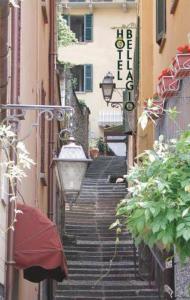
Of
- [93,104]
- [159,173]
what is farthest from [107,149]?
[159,173]

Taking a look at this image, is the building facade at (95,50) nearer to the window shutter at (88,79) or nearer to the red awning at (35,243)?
the window shutter at (88,79)

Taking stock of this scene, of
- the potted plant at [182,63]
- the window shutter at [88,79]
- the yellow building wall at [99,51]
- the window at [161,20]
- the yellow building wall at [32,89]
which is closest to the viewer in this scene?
the potted plant at [182,63]

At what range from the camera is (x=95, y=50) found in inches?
1638

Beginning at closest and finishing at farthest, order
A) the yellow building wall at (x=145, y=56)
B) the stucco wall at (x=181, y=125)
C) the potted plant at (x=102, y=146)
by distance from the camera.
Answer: the stucco wall at (x=181, y=125)
the yellow building wall at (x=145, y=56)
the potted plant at (x=102, y=146)

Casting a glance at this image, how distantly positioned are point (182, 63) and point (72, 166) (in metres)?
1.64

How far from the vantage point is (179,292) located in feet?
30.5

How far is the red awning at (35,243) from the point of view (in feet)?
29.8

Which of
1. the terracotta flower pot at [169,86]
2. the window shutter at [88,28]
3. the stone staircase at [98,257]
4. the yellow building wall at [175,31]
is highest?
the window shutter at [88,28]

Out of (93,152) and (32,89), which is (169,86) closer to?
(32,89)

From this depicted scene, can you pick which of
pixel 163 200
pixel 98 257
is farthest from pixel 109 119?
pixel 163 200

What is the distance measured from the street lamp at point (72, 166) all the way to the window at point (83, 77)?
32.6 m

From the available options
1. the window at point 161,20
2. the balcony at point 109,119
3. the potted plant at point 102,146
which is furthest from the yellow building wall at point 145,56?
the balcony at point 109,119

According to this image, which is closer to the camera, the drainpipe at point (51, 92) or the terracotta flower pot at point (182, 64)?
the terracotta flower pot at point (182, 64)

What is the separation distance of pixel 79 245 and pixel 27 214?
1104 cm
